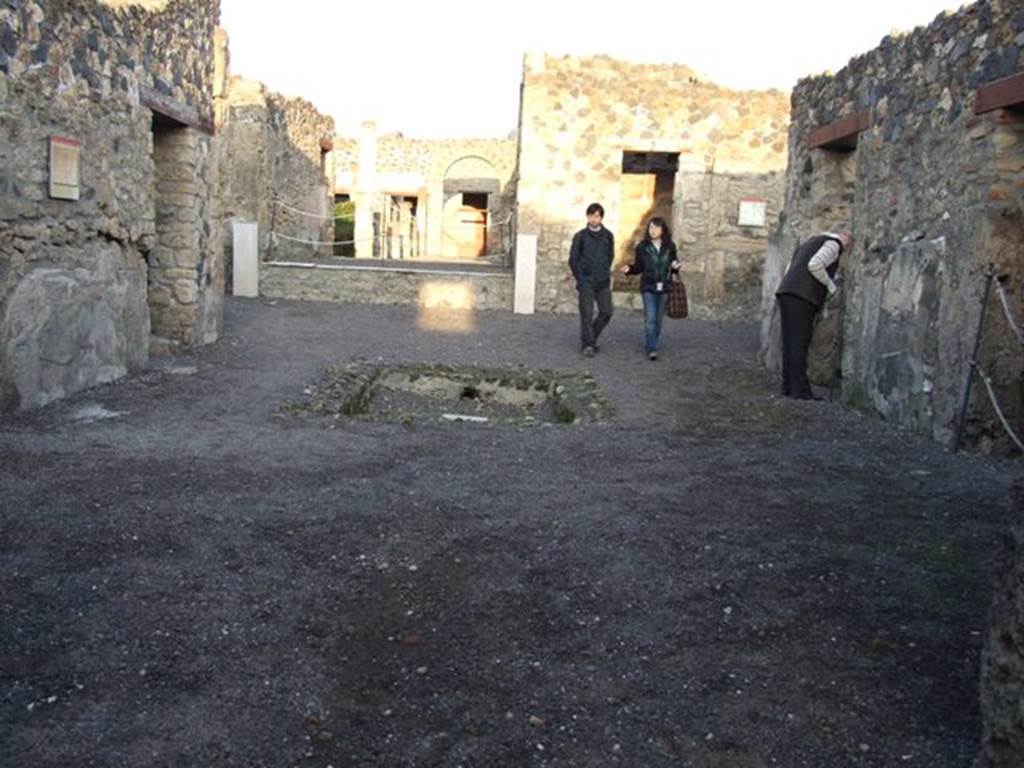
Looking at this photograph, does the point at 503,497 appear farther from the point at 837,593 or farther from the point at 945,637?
the point at 945,637

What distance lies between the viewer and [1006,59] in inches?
213

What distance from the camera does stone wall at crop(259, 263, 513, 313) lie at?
1435 centimetres

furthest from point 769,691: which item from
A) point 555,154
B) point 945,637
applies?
point 555,154

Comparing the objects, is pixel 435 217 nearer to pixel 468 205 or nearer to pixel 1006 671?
pixel 468 205

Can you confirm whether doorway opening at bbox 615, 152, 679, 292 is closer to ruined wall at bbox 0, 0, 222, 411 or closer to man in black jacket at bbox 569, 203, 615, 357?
man in black jacket at bbox 569, 203, 615, 357

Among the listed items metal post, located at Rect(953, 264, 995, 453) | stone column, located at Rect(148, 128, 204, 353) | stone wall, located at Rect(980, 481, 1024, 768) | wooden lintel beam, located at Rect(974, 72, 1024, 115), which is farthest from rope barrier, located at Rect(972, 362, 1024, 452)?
stone column, located at Rect(148, 128, 204, 353)

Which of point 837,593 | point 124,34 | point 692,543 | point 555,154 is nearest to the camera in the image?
point 837,593

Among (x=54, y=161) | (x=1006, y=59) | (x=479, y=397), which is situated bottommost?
(x=479, y=397)

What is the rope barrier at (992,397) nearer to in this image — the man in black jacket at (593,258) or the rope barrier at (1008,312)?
the rope barrier at (1008,312)

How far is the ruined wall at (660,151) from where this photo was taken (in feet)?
46.6

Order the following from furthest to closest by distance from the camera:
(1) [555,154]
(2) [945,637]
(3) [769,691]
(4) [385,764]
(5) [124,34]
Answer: (1) [555,154]
(5) [124,34]
(2) [945,637]
(3) [769,691]
(4) [385,764]

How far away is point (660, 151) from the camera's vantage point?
14438 millimetres

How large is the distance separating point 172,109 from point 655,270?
16.2 ft

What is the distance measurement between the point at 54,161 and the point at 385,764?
5.45 meters
